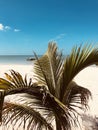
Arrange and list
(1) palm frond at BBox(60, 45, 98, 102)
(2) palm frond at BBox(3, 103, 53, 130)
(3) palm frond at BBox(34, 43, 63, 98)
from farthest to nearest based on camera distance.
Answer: (3) palm frond at BBox(34, 43, 63, 98) → (1) palm frond at BBox(60, 45, 98, 102) → (2) palm frond at BBox(3, 103, 53, 130)

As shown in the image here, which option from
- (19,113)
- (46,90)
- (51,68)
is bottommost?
(19,113)

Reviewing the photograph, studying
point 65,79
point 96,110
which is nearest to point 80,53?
point 65,79

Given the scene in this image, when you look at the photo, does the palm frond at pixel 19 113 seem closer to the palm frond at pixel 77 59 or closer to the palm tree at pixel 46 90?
the palm tree at pixel 46 90

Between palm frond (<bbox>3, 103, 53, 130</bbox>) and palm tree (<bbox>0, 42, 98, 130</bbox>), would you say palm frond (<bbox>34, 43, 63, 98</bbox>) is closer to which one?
palm tree (<bbox>0, 42, 98, 130</bbox>)

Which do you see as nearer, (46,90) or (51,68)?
(46,90)

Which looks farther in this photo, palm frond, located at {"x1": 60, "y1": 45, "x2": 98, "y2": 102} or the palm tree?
palm frond, located at {"x1": 60, "y1": 45, "x2": 98, "y2": 102}

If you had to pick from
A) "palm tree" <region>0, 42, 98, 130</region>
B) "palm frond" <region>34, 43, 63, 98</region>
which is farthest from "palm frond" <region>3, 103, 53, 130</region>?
"palm frond" <region>34, 43, 63, 98</region>

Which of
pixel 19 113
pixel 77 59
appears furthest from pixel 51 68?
pixel 19 113

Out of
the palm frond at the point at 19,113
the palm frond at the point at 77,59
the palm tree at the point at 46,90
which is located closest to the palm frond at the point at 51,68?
the palm tree at the point at 46,90

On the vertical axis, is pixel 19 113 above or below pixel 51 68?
below

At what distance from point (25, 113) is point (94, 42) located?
120 cm

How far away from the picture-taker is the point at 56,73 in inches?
84.6

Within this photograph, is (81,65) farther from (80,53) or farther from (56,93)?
(56,93)

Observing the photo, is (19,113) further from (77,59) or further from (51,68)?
(77,59)
